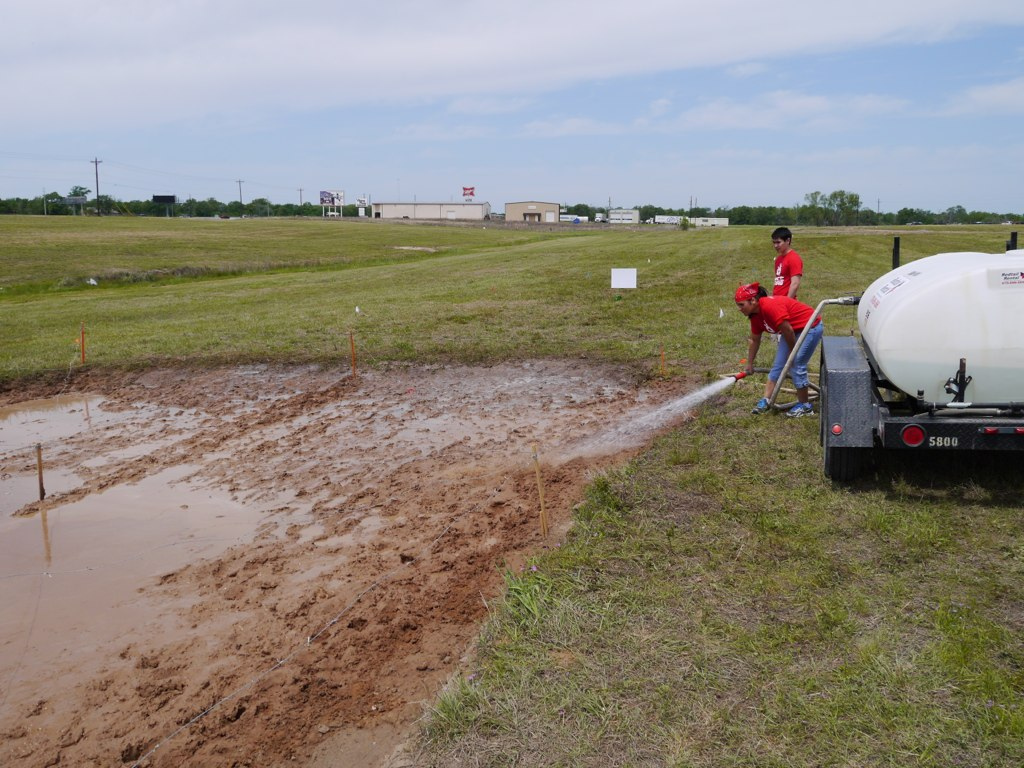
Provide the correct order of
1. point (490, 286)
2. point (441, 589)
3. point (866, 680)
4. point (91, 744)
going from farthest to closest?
point (490, 286), point (441, 589), point (91, 744), point (866, 680)

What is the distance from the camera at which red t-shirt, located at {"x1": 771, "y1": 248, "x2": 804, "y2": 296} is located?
10.4 metres

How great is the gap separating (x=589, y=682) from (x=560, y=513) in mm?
2801

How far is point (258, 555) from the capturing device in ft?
23.4

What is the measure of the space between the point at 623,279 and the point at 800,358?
13.8 metres

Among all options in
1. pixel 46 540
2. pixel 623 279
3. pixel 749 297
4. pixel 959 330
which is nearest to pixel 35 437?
pixel 46 540

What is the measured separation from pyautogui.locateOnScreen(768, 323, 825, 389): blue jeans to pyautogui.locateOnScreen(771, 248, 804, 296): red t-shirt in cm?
108

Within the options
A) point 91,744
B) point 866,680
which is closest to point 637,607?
point 866,680

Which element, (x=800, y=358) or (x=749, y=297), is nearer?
(x=749, y=297)

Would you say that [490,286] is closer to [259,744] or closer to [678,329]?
[678,329]

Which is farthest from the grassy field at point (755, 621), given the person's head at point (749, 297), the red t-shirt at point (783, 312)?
the person's head at point (749, 297)

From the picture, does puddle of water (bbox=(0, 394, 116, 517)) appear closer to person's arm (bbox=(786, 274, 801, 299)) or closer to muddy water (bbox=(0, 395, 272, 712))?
muddy water (bbox=(0, 395, 272, 712))

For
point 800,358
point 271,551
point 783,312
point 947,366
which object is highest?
point 783,312

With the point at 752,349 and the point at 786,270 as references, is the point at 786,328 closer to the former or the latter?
the point at 752,349

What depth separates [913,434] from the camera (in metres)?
6.44
